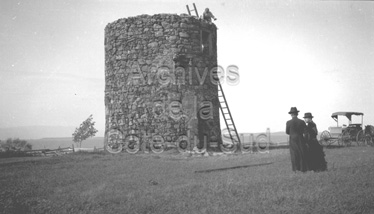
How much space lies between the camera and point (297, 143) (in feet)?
27.9

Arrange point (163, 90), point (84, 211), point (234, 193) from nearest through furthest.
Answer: point (84, 211), point (234, 193), point (163, 90)

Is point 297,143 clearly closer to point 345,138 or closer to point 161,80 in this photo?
point 161,80

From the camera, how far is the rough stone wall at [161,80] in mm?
14312

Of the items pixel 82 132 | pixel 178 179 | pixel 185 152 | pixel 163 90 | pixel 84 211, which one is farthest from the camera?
pixel 82 132

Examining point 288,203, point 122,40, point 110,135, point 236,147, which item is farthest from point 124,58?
point 288,203

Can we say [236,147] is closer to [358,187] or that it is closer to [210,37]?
[210,37]

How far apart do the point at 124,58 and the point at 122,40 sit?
2.89 feet

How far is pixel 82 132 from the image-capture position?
53.2 meters

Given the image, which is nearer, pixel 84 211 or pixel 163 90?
pixel 84 211

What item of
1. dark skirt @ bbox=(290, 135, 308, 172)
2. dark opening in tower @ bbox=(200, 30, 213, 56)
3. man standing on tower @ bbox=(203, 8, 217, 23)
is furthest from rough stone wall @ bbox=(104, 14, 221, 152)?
dark skirt @ bbox=(290, 135, 308, 172)

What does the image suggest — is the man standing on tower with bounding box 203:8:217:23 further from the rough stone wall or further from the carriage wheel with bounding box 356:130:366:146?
the carriage wheel with bounding box 356:130:366:146

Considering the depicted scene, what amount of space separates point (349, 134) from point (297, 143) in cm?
1224

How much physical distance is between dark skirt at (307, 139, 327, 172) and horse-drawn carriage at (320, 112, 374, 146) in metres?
11.5

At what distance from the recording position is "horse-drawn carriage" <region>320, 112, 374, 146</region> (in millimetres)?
Answer: 18062
